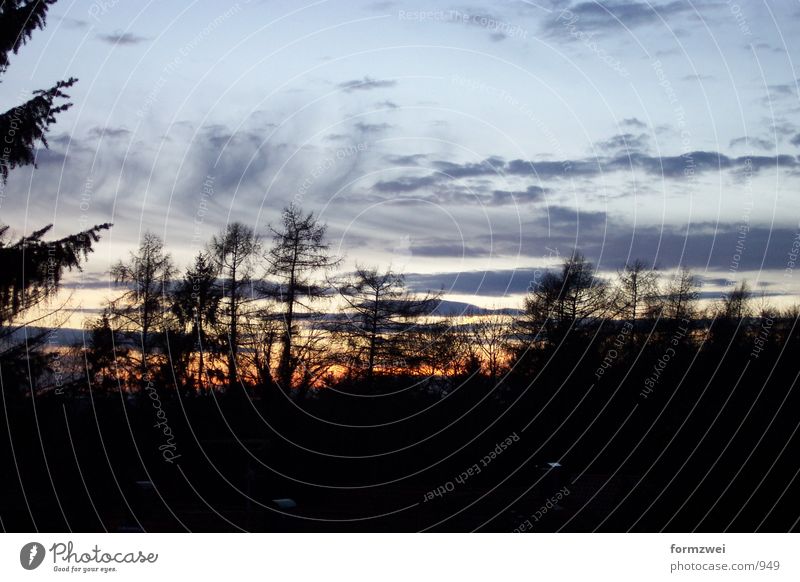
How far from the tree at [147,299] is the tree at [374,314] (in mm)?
5173

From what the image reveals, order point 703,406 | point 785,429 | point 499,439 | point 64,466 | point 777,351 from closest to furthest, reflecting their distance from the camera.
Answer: point 785,429, point 64,466, point 703,406, point 777,351, point 499,439

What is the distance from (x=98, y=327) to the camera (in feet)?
82.9

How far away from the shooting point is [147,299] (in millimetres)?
25016

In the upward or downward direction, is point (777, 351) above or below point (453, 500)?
above

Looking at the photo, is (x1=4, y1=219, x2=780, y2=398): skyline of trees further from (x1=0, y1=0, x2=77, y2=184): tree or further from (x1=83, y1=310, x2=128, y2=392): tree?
(x1=0, y1=0, x2=77, y2=184): tree

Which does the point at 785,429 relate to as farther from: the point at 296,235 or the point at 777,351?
the point at 296,235

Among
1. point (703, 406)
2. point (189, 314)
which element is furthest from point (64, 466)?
point (703, 406)

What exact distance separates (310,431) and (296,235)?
16.7ft

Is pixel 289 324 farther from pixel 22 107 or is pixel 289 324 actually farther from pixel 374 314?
pixel 22 107

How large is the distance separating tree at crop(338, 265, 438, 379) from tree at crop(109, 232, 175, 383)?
5.17 m

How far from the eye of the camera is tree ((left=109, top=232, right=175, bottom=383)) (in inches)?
974
